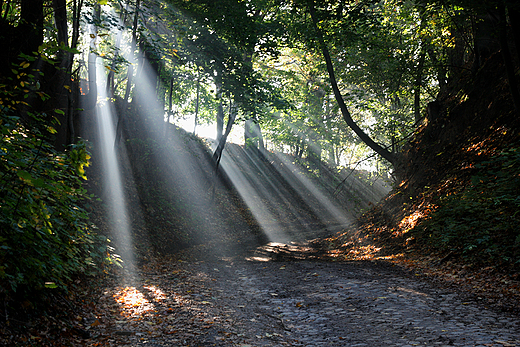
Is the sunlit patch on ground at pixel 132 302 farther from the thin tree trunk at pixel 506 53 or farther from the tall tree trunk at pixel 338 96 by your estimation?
the tall tree trunk at pixel 338 96

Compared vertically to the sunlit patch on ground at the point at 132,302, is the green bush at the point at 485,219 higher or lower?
higher

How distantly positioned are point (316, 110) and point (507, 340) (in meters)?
22.3

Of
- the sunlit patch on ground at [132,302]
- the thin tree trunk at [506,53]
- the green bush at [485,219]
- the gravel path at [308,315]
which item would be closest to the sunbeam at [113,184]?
the sunlit patch on ground at [132,302]

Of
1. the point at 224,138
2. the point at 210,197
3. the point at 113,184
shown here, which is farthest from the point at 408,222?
the point at 210,197

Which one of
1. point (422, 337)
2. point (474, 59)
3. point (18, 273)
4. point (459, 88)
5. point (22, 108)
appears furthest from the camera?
point (459, 88)

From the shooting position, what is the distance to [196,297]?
18.2 feet

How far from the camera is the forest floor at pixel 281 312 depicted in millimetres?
3592


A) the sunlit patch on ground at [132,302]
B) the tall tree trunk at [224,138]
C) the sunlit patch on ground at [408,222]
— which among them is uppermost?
the tall tree trunk at [224,138]

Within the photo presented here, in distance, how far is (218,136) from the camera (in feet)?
72.7

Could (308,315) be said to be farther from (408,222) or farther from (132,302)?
(408,222)

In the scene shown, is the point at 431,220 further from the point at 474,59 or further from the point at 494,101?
the point at 474,59

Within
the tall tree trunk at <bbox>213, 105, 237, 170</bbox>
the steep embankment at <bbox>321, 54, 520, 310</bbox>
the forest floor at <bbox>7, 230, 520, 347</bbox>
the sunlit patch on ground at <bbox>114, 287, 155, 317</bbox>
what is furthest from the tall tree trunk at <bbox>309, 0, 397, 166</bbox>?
the sunlit patch on ground at <bbox>114, 287, 155, 317</bbox>

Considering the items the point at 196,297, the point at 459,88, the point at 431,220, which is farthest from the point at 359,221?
the point at 196,297

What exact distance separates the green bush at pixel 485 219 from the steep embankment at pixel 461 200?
0.02 meters
